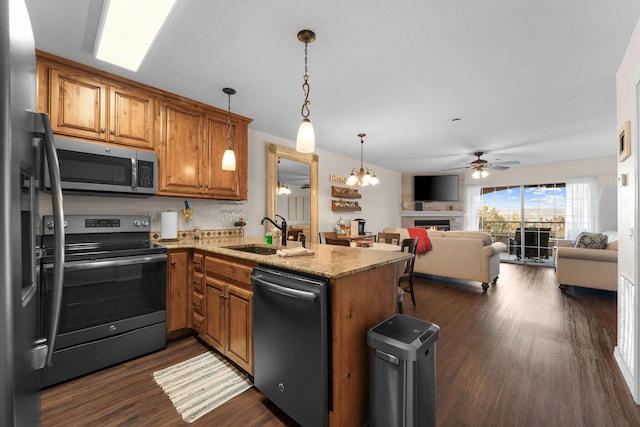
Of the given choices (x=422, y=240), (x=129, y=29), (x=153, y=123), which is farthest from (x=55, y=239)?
(x=422, y=240)

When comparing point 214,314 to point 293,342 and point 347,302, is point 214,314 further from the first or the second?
point 347,302

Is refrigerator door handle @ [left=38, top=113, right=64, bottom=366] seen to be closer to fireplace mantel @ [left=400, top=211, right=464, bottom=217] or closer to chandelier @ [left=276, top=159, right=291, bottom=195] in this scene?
chandelier @ [left=276, top=159, right=291, bottom=195]

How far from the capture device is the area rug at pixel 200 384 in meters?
1.72

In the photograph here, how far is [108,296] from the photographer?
212 centimetres

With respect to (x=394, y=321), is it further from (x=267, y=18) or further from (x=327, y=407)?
(x=267, y=18)

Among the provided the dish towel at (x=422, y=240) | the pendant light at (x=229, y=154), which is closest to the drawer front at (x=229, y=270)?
the pendant light at (x=229, y=154)

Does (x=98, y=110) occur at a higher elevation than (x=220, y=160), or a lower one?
higher

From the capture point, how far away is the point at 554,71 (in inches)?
95.3

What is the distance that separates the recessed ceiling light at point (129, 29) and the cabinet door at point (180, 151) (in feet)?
2.04

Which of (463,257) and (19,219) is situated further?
(463,257)

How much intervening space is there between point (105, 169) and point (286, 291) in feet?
6.66

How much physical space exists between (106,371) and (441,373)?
2.53 meters

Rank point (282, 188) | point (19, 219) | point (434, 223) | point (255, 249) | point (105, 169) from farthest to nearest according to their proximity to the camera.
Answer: point (434, 223) < point (282, 188) < point (255, 249) < point (105, 169) < point (19, 219)

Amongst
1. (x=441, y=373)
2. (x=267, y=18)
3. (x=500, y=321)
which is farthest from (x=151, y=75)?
(x=500, y=321)
